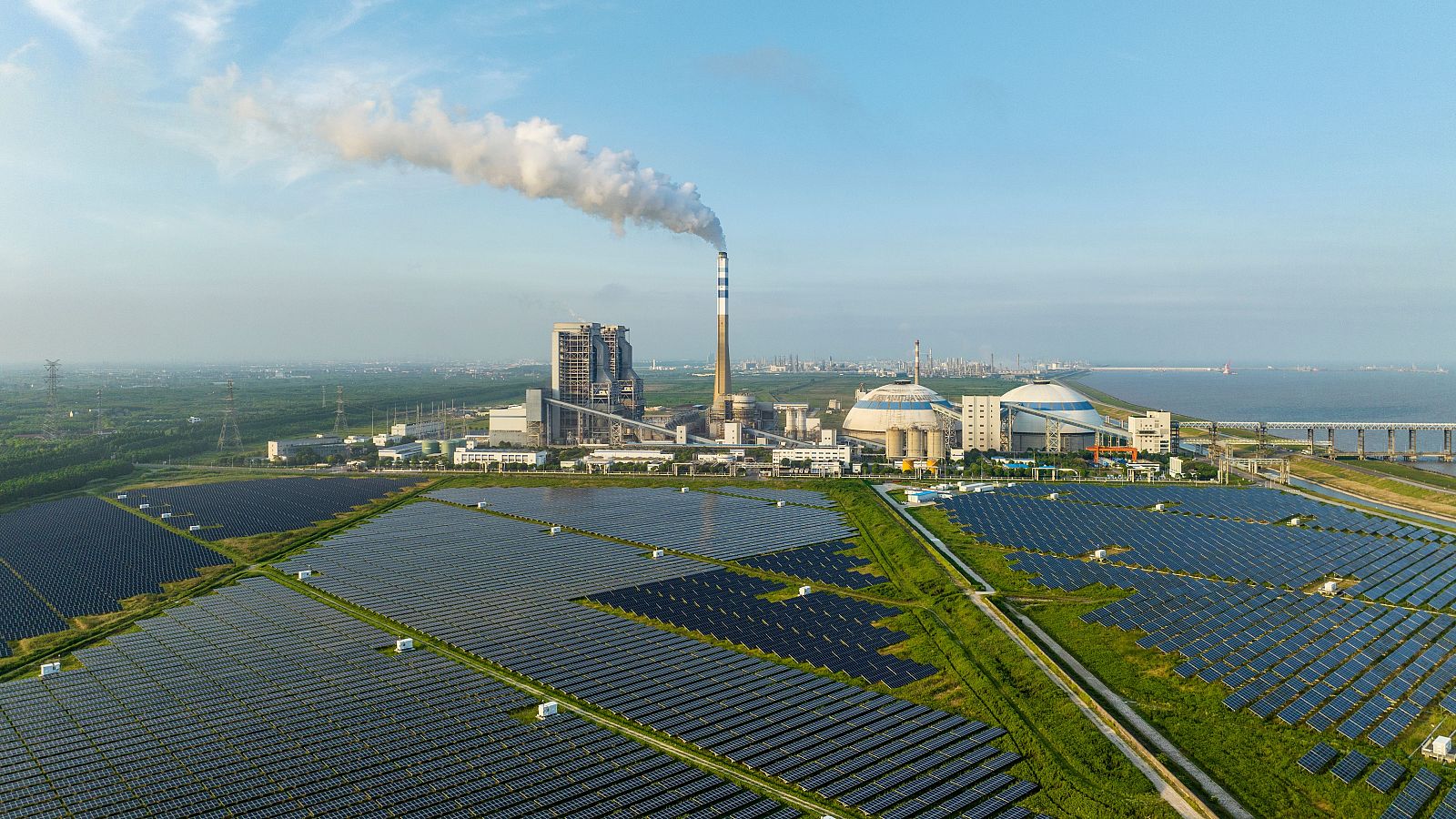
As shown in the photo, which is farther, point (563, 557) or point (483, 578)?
point (563, 557)

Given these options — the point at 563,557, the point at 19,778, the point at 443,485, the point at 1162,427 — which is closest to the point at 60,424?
the point at 443,485

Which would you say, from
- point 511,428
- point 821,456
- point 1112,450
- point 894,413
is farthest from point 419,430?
point 1112,450

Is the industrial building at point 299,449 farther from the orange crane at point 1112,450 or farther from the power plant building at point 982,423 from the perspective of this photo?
the orange crane at point 1112,450

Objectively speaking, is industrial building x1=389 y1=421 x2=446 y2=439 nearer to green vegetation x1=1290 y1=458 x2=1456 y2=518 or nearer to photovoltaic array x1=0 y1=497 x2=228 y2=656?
photovoltaic array x1=0 y1=497 x2=228 y2=656

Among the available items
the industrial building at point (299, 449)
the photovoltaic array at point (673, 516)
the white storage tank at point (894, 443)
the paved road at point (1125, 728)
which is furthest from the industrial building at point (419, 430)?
the paved road at point (1125, 728)

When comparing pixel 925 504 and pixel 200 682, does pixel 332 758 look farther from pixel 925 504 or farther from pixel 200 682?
pixel 925 504

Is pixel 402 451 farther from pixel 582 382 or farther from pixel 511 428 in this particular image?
pixel 582 382

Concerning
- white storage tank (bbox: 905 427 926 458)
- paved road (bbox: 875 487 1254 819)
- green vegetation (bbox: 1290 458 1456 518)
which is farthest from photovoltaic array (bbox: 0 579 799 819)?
green vegetation (bbox: 1290 458 1456 518)
